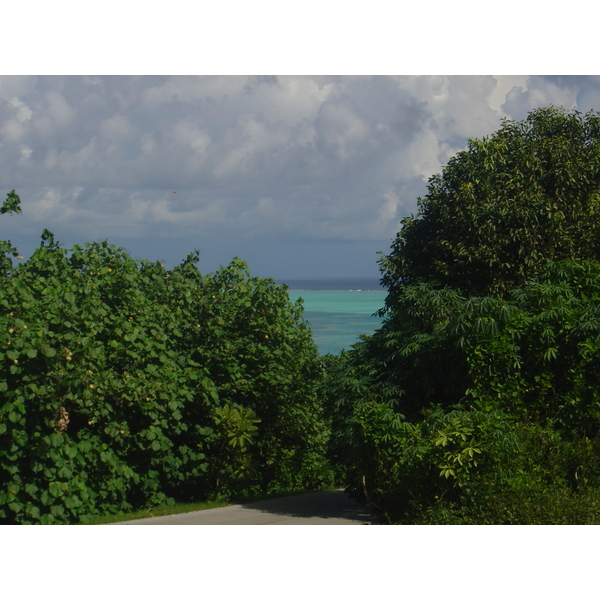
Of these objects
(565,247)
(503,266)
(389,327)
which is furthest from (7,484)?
(565,247)

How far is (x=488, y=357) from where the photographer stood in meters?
9.61

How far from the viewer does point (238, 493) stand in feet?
44.0

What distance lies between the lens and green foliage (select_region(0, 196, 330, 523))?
31.8 feet

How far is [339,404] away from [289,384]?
3735 mm

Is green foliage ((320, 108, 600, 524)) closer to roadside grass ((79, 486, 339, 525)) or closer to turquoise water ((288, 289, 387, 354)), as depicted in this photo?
roadside grass ((79, 486, 339, 525))

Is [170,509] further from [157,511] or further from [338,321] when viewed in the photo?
[338,321]

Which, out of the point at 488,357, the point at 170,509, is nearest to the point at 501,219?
the point at 488,357

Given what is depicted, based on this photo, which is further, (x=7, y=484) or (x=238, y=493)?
(x=238, y=493)

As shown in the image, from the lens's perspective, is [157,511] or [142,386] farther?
[157,511]

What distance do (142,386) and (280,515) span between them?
2951 millimetres

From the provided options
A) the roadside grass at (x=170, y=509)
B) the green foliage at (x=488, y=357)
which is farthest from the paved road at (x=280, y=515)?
the green foliage at (x=488, y=357)

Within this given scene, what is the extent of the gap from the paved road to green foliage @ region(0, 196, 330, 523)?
97 centimetres

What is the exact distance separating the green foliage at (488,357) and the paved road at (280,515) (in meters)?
0.55

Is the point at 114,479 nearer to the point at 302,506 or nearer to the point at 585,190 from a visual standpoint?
the point at 302,506
